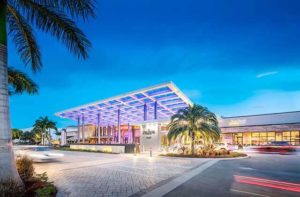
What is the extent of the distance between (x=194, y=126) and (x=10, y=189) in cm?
2236

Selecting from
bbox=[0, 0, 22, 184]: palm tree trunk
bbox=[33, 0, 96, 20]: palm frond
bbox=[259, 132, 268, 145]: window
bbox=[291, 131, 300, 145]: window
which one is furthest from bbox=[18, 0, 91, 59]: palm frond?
bbox=[259, 132, 268, 145]: window

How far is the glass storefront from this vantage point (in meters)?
45.0

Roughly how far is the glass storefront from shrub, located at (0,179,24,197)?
47291 millimetres

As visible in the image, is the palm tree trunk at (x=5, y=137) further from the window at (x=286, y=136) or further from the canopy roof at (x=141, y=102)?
the window at (x=286, y=136)

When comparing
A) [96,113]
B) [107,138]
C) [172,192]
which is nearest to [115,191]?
[172,192]

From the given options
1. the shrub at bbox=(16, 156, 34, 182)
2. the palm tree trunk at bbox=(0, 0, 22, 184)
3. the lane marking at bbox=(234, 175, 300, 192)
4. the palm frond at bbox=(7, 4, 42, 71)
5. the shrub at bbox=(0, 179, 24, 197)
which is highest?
the palm frond at bbox=(7, 4, 42, 71)

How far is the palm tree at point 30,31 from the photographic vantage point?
22.9 feet

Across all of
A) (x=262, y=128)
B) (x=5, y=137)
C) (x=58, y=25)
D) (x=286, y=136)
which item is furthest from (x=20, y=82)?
(x=286, y=136)

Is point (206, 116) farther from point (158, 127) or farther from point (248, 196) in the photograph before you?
point (248, 196)

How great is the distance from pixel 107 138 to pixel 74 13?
6797 cm

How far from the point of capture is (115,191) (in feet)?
30.4

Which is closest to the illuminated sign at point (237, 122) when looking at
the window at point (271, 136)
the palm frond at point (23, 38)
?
the window at point (271, 136)

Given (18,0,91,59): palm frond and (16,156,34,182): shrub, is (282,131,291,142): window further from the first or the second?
(18,0,91,59): palm frond

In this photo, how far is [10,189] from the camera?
6.16 m
